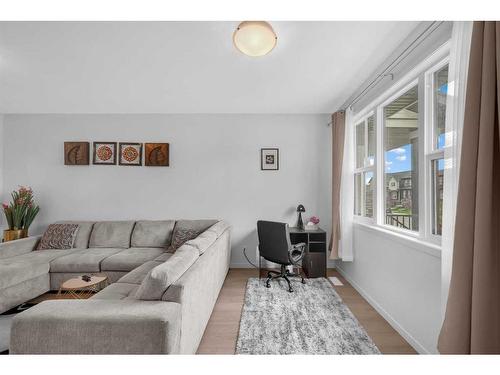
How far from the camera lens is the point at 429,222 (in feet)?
6.56

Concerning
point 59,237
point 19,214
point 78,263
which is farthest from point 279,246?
point 19,214

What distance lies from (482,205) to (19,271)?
390cm

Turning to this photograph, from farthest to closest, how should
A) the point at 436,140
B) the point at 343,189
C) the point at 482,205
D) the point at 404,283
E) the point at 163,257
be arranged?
the point at 343,189 → the point at 163,257 → the point at 404,283 → the point at 436,140 → the point at 482,205

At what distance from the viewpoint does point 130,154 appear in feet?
13.8

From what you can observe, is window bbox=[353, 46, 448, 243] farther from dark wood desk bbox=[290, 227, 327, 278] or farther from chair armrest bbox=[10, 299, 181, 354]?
chair armrest bbox=[10, 299, 181, 354]

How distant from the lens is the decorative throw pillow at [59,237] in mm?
3609

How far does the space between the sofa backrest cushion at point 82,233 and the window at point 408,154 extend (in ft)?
12.9

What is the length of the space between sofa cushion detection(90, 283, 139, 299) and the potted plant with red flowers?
9.35 ft

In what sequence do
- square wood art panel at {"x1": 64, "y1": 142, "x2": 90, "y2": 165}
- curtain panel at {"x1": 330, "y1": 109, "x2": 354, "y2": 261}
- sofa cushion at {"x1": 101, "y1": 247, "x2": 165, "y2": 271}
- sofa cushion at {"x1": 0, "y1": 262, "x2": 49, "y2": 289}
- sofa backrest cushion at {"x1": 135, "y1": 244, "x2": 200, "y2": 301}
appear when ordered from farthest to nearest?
square wood art panel at {"x1": 64, "y1": 142, "x2": 90, "y2": 165} < curtain panel at {"x1": 330, "y1": 109, "x2": 354, "y2": 261} < sofa cushion at {"x1": 101, "y1": 247, "x2": 165, "y2": 271} < sofa cushion at {"x1": 0, "y1": 262, "x2": 49, "y2": 289} < sofa backrest cushion at {"x1": 135, "y1": 244, "x2": 200, "y2": 301}

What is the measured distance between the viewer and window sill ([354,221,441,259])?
1789 millimetres

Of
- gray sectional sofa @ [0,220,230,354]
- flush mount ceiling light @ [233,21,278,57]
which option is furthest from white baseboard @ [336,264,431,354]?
flush mount ceiling light @ [233,21,278,57]

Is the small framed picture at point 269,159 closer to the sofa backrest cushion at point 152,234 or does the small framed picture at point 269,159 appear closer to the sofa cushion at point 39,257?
the sofa backrest cushion at point 152,234

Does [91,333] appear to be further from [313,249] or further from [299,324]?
[313,249]

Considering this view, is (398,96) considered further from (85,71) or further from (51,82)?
(51,82)
